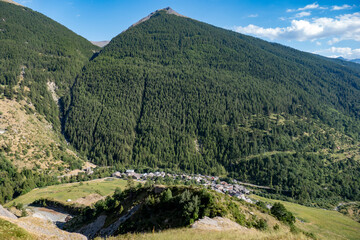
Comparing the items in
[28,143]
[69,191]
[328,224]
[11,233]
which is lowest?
[69,191]

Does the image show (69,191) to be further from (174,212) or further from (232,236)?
(232,236)

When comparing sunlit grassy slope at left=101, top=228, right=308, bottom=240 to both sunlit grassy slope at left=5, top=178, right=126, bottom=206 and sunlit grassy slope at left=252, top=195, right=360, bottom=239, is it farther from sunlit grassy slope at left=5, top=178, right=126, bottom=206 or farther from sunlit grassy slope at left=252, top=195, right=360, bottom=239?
sunlit grassy slope at left=5, top=178, right=126, bottom=206

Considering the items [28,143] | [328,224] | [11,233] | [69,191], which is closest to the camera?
[11,233]

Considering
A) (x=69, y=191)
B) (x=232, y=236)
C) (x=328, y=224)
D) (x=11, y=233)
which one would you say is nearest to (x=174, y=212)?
(x=232, y=236)

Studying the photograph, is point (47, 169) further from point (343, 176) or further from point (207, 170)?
point (343, 176)

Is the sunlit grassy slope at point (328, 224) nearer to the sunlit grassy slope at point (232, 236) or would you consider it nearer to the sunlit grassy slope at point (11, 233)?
the sunlit grassy slope at point (232, 236)

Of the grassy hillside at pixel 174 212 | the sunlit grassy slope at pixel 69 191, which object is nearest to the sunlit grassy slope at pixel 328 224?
the grassy hillside at pixel 174 212

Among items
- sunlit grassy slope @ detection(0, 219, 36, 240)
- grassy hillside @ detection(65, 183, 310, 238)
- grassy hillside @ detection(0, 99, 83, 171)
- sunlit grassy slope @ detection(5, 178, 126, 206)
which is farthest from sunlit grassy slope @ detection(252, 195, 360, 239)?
grassy hillside @ detection(0, 99, 83, 171)
